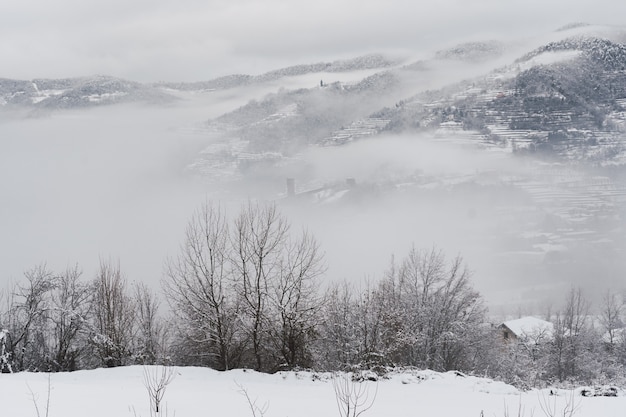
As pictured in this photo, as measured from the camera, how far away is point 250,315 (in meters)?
18.6

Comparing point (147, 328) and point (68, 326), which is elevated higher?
point (68, 326)

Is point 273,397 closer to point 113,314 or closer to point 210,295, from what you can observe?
point 210,295

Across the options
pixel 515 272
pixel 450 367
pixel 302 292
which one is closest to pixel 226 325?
pixel 302 292

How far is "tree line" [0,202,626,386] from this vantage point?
1870cm

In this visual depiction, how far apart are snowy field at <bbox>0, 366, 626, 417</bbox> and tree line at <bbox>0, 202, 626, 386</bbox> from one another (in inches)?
105

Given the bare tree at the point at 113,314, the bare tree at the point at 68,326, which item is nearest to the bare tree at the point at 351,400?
the bare tree at the point at 113,314

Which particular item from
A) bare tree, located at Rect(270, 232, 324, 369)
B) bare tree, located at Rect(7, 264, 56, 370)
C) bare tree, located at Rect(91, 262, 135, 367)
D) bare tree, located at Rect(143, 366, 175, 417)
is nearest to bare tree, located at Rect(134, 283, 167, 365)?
bare tree, located at Rect(91, 262, 135, 367)

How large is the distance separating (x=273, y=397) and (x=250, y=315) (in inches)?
282

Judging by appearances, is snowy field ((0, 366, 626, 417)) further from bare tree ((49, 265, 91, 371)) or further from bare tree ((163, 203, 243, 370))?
bare tree ((49, 265, 91, 371))

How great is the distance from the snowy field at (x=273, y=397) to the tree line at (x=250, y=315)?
266cm

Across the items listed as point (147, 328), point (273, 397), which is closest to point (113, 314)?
point (147, 328)

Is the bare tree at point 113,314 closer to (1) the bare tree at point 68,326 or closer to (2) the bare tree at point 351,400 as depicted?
(1) the bare tree at point 68,326

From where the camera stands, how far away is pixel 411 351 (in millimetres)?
27016

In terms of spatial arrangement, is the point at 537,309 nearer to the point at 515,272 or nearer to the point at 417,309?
the point at 515,272
